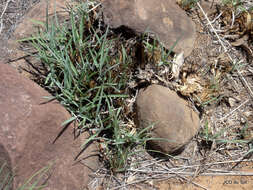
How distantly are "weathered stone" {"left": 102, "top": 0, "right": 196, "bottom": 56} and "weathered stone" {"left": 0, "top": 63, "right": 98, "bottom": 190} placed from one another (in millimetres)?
769

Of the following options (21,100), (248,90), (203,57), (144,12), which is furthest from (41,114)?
(248,90)

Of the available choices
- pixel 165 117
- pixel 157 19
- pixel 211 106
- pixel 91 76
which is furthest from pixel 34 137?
pixel 211 106

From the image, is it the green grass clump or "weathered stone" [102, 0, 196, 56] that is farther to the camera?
"weathered stone" [102, 0, 196, 56]

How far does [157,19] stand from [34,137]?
122cm

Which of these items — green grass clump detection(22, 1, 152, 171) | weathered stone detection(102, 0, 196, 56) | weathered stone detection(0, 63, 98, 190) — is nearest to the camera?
weathered stone detection(0, 63, 98, 190)

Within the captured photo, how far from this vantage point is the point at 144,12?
199cm

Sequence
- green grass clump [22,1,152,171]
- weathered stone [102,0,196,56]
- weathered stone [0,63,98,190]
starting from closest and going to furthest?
weathered stone [0,63,98,190], green grass clump [22,1,152,171], weathered stone [102,0,196,56]

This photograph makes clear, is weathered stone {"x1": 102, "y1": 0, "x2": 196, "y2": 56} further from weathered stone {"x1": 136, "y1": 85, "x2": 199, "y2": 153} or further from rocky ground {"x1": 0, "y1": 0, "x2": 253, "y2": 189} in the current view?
weathered stone {"x1": 136, "y1": 85, "x2": 199, "y2": 153}

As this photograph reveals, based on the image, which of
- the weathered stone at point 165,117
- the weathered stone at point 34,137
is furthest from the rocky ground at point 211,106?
the weathered stone at point 34,137

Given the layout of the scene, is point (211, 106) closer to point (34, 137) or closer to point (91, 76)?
point (91, 76)

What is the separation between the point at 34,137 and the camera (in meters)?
1.60

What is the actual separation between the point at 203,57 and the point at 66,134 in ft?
4.25

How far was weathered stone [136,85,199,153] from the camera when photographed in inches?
72.9

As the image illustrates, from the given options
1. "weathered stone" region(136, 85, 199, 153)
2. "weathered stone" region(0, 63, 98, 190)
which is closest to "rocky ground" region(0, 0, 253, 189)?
"weathered stone" region(136, 85, 199, 153)
